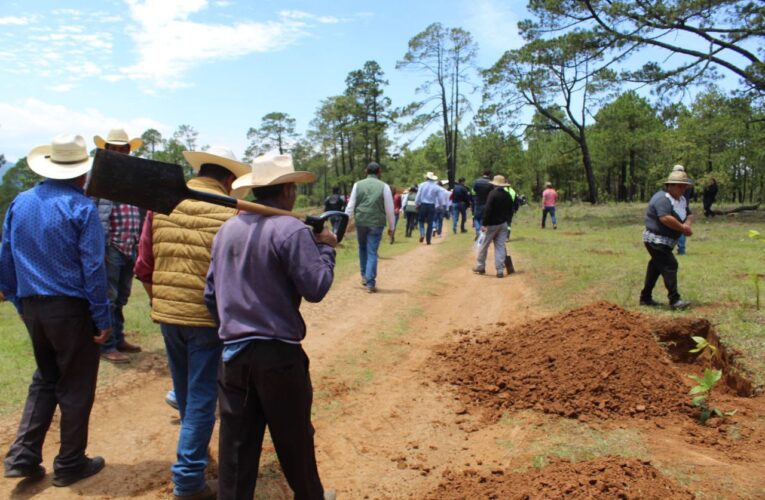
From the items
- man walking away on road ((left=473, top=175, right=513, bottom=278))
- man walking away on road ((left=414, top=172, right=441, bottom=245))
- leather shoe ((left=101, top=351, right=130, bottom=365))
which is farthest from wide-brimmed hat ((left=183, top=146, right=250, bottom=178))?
man walking away on road ((left=414, top=172, right=441, bottom=245))

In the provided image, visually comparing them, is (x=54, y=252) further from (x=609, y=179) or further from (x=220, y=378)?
(x=609, y=179)

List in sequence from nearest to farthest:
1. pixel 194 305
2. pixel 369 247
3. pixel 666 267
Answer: pixel 194 305
pixel 666 267
pixel 369 247

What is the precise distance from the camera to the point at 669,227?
7.35 meters

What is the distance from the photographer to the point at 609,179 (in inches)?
2404

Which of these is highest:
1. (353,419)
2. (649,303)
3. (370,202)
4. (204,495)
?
(370,202)

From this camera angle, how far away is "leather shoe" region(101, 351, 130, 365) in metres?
6.04

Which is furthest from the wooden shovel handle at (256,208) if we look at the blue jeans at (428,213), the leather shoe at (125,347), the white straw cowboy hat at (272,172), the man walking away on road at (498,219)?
the blue jeans at (428,213)

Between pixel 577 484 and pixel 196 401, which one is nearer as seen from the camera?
pixel 577 484

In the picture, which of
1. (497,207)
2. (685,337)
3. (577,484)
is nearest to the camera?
(577,484)

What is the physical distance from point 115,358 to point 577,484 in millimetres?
4902

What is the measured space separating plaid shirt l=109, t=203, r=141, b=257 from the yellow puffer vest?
2856 mm

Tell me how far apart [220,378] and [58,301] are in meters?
1.48

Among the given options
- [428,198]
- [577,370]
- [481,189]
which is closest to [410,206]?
[428,198]

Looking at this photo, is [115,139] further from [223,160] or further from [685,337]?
[685,337]
